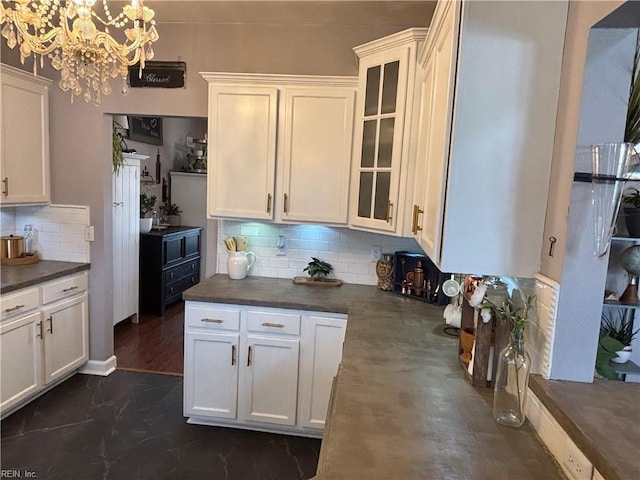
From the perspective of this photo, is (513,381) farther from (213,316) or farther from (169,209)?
(169,209)

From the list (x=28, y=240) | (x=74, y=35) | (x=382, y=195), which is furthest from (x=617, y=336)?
(x=28, y=240)

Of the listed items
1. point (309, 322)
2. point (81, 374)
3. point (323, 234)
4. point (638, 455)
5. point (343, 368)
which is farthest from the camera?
point (81, 374)

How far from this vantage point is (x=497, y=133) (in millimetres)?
1397

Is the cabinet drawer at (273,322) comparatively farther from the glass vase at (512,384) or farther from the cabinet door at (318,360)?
the glass vase at (512,384)

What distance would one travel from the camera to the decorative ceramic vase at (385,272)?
2.95m

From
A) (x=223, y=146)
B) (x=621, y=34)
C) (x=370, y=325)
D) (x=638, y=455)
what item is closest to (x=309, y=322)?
(x=370, y=325)

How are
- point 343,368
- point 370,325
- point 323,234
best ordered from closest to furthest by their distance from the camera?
point 343,368, point 370,325, point 323,234

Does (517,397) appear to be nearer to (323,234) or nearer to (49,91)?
(323,234)

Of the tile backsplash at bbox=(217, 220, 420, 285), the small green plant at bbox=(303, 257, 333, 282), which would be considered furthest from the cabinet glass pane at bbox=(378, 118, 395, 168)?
the small green plant at bbox=(303, 257, 333, 282)

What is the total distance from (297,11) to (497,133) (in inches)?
74.1

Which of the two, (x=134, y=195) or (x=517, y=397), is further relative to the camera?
(x=134, y=195)

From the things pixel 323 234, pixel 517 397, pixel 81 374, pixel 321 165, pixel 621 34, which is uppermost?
pixel 621 34

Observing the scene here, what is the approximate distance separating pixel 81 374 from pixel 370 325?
2.53 m

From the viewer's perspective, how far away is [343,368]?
164 centimetres
